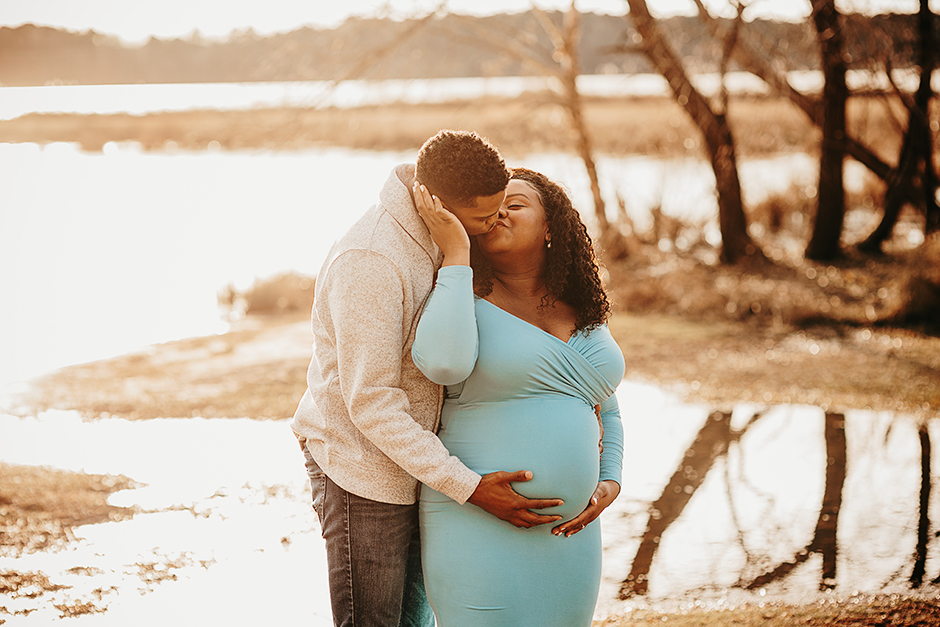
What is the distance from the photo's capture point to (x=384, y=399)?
6.43 feet

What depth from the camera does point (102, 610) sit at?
3404 mm

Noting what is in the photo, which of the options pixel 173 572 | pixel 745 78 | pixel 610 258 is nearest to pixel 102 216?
pixel 610 258

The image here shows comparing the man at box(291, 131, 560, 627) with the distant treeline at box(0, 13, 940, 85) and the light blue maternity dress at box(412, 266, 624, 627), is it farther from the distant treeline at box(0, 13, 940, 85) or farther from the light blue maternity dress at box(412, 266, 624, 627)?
the distant treeline at box(0, 13, 940, 85)

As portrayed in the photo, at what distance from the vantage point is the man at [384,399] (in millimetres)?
1947

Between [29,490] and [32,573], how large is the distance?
1.02 meters

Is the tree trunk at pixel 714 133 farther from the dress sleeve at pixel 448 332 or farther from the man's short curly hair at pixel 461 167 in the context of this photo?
the dress sleeve at pixel 448 332

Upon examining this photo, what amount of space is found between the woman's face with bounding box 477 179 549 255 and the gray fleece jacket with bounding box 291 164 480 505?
183 millimetres

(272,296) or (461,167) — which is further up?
(461,167)

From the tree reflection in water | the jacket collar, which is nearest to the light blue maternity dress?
the jacket collar

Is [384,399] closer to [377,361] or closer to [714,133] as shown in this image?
[377,361]

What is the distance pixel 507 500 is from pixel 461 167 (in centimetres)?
81

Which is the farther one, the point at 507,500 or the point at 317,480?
the point at 317,480

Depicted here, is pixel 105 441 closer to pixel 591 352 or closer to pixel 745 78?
pixel 591 352

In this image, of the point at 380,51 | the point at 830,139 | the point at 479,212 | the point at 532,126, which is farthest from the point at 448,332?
the point at 830,139
